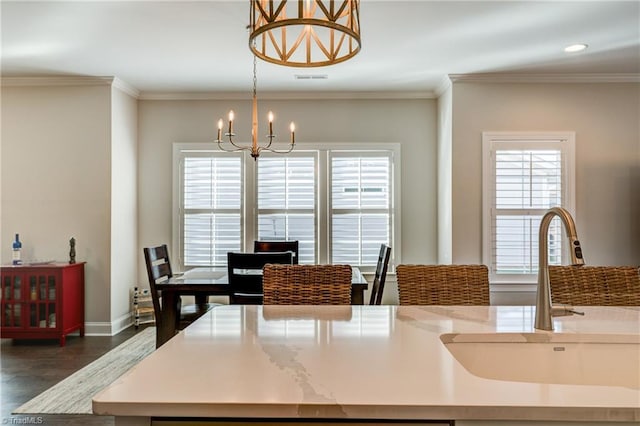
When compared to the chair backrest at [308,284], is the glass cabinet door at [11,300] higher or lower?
lower

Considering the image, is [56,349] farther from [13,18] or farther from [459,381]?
[459,381]

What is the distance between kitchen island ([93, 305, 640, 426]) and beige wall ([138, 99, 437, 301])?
11.3 feet

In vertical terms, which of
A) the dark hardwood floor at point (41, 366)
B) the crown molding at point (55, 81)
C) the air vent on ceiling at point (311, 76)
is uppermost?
the air vent on ceiling at point (311, 76)

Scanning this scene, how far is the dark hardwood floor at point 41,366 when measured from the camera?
2.68 metres

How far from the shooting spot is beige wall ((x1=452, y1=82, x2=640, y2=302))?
4.38 m

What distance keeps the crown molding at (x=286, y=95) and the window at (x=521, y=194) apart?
110 centimetres

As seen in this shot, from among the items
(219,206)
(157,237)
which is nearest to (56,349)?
(157,237)

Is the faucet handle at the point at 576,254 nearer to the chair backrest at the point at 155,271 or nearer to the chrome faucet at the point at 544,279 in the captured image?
the chrome faucet at the point at 544,279

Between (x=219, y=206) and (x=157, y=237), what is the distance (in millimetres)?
793

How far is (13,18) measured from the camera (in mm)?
3094

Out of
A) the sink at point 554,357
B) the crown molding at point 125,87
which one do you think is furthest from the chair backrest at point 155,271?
the sink at point 554,357

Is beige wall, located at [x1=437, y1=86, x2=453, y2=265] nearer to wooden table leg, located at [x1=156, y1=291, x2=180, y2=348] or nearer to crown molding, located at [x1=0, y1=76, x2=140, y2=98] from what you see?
wooden table leg, located at [x1=156, y1=291, x2=180, y2=348]

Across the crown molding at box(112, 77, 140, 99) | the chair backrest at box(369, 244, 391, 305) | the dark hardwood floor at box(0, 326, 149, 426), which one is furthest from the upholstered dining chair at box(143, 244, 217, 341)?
the crown molding at box(112, 77, 140, 99)

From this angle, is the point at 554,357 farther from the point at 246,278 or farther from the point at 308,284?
the point at 246,278
